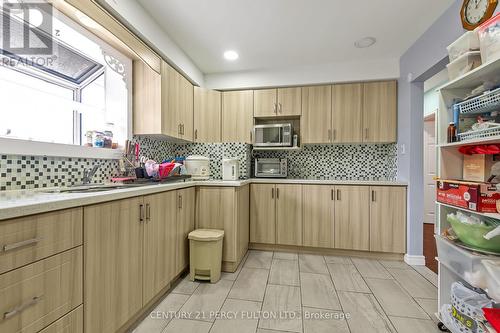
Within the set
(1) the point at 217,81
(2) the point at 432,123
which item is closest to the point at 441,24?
(1) the point at 217,81

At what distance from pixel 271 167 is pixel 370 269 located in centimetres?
171

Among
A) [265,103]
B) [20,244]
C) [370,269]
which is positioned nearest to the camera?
[20,244]

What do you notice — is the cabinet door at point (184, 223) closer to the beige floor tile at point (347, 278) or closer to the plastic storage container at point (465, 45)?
the beige floor tile at point (347, 278)

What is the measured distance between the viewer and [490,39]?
3.99ft

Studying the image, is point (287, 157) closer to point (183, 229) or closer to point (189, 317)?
point (183, 229)

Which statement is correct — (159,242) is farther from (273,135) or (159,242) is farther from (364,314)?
(273,135)

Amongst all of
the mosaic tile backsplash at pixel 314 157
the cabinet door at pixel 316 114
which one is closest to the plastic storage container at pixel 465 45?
the cabinet door at pixel 316 114

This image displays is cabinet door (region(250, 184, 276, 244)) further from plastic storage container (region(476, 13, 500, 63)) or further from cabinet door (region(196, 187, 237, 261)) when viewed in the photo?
plastic storage container (region(476, 13, 500, 63))

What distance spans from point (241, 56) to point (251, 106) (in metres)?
0.70

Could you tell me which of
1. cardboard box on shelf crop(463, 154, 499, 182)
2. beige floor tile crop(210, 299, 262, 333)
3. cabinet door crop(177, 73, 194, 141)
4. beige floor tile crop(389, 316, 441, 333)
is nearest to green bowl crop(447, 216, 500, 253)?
cardboard box on shelf crop(463, 154, 499, 182)

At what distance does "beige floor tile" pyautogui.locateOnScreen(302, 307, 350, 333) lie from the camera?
1492 millimetres

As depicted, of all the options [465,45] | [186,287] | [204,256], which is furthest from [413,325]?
[465,45]

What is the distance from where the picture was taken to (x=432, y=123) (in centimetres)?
434

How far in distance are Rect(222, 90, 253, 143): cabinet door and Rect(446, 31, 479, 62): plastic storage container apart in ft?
7.33
